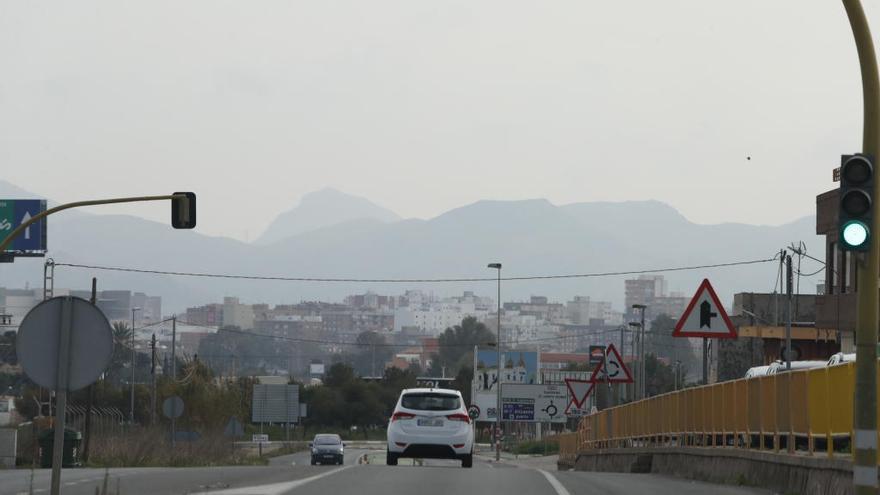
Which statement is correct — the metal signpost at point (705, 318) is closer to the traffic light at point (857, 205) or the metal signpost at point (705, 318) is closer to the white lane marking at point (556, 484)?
the white lane marking at point (556, 484)

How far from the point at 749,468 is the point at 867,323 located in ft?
22.9

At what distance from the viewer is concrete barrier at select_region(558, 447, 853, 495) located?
1736cm

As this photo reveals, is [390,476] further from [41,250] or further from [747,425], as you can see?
[41,250]

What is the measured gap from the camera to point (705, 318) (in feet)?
74.9

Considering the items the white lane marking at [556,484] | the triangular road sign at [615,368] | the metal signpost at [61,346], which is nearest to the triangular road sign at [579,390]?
the triangular road sign at [615,368]

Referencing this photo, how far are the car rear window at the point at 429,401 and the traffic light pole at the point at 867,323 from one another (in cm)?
1480

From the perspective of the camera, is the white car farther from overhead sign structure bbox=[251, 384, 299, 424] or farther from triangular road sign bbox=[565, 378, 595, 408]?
overhead sign structure bbox=[251, 384, 299, 424]

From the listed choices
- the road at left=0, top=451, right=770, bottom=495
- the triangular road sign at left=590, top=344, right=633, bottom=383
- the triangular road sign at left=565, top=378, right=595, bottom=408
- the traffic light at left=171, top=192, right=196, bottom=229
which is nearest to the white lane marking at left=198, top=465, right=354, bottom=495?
the road at left=0, top=451, right=770, bottom=495

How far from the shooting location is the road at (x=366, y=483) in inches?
750

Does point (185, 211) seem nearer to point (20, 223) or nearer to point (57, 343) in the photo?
point (57, 343)

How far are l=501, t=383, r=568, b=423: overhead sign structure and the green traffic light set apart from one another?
243 ft

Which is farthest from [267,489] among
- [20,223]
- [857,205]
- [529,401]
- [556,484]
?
[529,401]

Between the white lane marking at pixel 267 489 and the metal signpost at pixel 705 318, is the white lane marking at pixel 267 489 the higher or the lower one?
the lower one

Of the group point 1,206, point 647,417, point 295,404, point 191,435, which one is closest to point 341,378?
point 295,404
